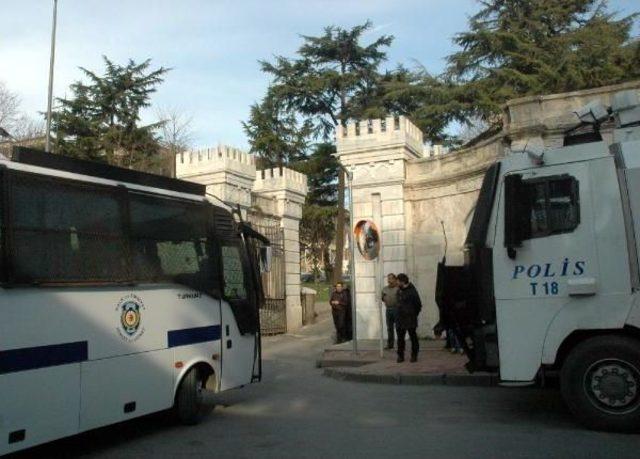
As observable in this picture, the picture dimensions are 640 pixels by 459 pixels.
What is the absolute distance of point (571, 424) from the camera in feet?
24.3

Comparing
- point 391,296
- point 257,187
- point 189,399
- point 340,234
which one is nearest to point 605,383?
point 189,399

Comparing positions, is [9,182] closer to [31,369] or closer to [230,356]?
[31,369]

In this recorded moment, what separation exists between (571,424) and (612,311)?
1.53m

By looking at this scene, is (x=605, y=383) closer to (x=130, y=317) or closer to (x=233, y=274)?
(x=233, y=274)

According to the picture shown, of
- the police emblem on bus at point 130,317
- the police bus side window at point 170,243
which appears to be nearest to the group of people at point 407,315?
the police bus side window at point 170,243

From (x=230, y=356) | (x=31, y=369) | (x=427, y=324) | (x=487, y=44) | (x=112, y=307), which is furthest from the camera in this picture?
(x=487, y=44)

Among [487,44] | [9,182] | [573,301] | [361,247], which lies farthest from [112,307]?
[487,44]

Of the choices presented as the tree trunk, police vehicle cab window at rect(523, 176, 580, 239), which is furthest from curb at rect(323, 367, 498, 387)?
the tree trunk

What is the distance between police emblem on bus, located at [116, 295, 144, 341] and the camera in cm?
689

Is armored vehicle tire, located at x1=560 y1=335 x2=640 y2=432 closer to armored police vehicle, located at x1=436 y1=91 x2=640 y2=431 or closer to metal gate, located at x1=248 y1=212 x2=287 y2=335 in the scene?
armored police vehicle, located at x1=436 y1=91 x2=640 y2=431

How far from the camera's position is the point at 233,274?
28.8 feet

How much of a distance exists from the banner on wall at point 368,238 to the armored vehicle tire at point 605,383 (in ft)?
22.6

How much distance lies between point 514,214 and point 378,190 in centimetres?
1081

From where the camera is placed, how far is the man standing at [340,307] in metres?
17.7
